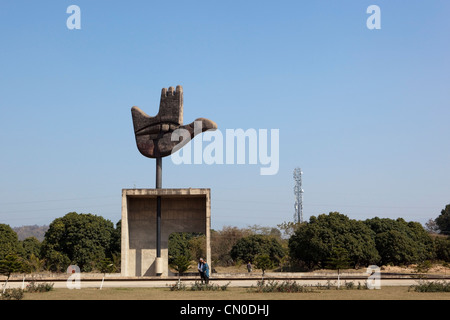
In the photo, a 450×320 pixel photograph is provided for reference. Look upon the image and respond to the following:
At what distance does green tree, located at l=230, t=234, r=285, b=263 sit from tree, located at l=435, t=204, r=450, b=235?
41.5 metres

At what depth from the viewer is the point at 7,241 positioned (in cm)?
4603

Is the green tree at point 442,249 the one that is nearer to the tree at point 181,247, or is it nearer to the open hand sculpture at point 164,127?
the tree at point 181,247

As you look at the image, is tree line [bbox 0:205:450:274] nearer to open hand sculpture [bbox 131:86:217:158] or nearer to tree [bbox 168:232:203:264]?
tree [bbox 168:232:203:264]

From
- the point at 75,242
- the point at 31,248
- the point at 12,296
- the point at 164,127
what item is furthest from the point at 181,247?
the point at 12,296

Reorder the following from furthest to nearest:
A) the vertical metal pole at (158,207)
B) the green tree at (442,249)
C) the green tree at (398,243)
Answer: the green tree at (442,249)
the green tree at (398,243)
the vertical metal pole at (158,207)

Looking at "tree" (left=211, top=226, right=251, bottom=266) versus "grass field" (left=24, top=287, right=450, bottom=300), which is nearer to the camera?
"grass field" (left=24, top=287, right=450, bottom=300)

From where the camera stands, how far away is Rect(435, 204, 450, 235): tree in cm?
8197

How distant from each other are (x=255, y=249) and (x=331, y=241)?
1121 centimetres

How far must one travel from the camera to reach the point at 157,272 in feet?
92.9

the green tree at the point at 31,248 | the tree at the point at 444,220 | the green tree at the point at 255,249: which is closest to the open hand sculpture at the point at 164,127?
the green tree at the point at 255,249

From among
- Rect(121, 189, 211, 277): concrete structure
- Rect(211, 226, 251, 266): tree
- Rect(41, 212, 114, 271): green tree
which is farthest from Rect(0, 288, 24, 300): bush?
Rect(211, 226, 251, 266): tree

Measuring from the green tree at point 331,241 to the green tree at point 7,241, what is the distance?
24.2 meters

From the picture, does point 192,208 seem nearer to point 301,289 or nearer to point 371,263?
point 301,289

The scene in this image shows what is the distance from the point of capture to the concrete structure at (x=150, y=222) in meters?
29.0
